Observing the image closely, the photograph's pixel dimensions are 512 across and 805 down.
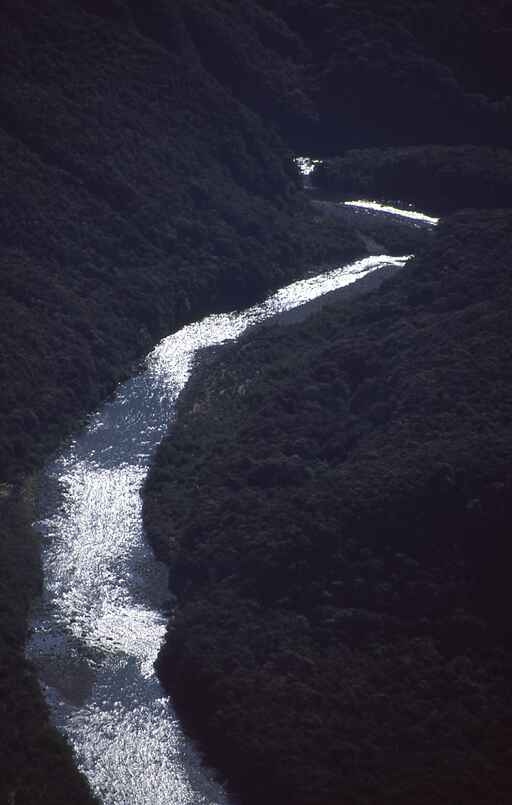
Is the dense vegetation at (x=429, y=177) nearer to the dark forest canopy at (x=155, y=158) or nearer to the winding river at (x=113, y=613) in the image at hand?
the dark forest canopy at (x=155, y=158)

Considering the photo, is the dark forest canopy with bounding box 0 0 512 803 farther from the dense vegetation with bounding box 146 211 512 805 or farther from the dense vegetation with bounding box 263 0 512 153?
the dense vegetation with bounding box 146 211 512 805

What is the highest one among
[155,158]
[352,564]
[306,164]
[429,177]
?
[352,564]

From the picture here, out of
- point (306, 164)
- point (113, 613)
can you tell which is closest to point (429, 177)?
point (306, 164)

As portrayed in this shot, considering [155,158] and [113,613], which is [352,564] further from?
[155,158]

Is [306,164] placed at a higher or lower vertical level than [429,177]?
higher

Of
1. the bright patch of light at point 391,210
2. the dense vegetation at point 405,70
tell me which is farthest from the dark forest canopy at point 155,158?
the bright patch of light at point 391,210

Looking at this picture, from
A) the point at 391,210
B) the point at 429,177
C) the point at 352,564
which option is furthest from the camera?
the point at 429,177

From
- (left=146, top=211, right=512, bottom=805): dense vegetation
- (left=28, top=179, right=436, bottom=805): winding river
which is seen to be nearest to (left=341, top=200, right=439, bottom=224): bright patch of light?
(left=146, top=211, right=512, bottom=805): dense vegetation
